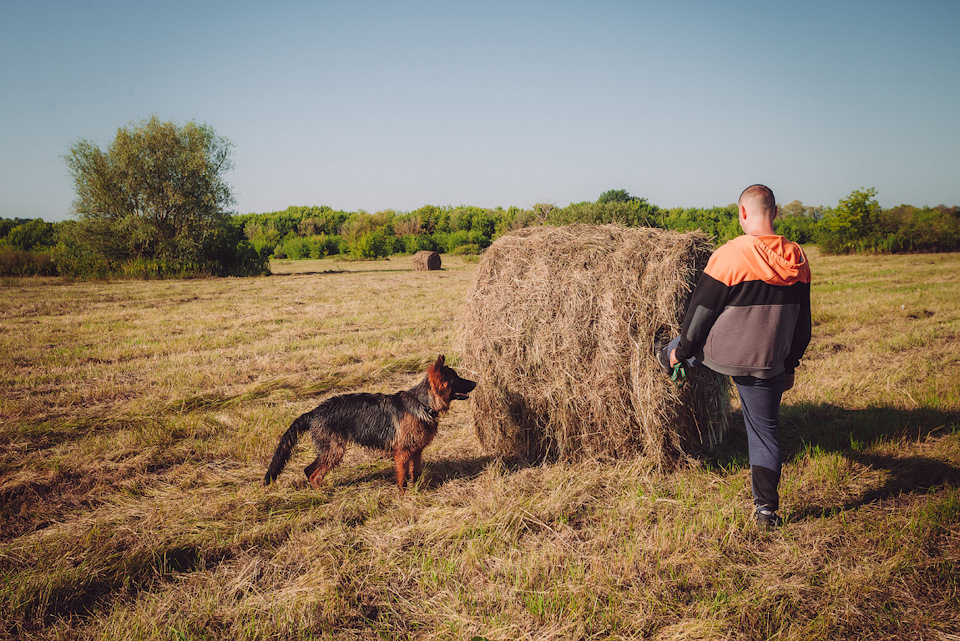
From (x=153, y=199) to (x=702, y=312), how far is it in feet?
106

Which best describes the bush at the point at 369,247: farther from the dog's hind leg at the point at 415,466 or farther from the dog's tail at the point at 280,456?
the dog's hind leg at the point at 415,466

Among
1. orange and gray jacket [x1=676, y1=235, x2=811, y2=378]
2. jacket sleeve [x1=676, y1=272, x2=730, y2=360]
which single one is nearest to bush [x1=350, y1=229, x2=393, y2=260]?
jacket sleeve [x1=676, y1=272, x2=730, y2=360]

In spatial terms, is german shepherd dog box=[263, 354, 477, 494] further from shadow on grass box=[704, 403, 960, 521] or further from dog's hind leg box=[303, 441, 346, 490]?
shadow on grass box=[704, 403, 960, 521]

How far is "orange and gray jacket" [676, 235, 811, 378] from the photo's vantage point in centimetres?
306

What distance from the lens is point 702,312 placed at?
10.7ft

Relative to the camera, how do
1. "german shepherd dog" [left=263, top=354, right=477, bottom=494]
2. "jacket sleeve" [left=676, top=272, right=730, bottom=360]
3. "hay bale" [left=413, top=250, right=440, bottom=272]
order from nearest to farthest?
"jacket sleeve" [left=676, top=272, right=730, bottom=360]
"german shepherd dog" [left=263, top=354, right=477, bottom=494]
"hay bale" [left=413, top=250, right=440, bottom=272]

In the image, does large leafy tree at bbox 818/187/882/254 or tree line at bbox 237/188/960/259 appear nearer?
tree line at bbox 237/188/960/259

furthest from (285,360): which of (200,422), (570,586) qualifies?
(570,586)

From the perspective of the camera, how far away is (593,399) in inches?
171

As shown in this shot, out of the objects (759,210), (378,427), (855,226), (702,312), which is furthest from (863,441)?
(855,226)

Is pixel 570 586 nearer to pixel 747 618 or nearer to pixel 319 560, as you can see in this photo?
pixel 747 618

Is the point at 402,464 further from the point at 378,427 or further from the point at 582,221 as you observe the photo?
the point at 582,221

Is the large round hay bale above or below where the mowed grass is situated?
above

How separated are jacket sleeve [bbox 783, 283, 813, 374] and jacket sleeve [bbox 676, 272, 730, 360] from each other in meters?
0.58
